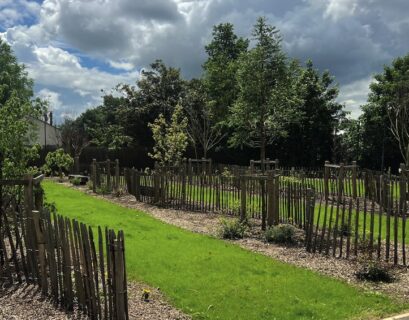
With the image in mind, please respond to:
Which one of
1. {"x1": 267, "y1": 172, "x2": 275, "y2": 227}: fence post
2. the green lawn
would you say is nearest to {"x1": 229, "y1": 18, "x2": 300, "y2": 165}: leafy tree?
{"x1": 267, "y1": 172, "x2": 275, "y2": 227}: fence post

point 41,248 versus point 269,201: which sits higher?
point 269,201

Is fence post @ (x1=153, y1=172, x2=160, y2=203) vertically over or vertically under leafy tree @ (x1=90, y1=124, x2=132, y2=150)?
under

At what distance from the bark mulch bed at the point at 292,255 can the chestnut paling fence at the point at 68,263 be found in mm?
3851

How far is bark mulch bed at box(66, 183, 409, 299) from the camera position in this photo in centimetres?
738

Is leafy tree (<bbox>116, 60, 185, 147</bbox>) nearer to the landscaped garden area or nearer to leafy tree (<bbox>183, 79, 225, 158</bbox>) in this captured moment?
leafy tree (<bbox>183, 79, 225, 158</bbox>)

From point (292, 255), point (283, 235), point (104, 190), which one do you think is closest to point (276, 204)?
point (283, 235)

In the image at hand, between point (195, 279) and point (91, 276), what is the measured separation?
2341 mm

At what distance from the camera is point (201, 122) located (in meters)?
36.1

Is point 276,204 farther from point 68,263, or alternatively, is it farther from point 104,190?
point 104,190

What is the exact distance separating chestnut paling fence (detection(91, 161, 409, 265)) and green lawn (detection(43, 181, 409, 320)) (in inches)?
55.6

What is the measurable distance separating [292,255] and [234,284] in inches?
94.8

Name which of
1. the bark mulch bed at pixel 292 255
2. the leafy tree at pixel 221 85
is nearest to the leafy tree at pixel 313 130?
the leafy tree at pixel 221 85

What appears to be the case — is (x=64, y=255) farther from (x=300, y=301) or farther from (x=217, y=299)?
(x=300, y=301)

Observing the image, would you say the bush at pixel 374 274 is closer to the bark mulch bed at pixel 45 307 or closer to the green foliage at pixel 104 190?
the bark mulch bed at pixel 45 307
